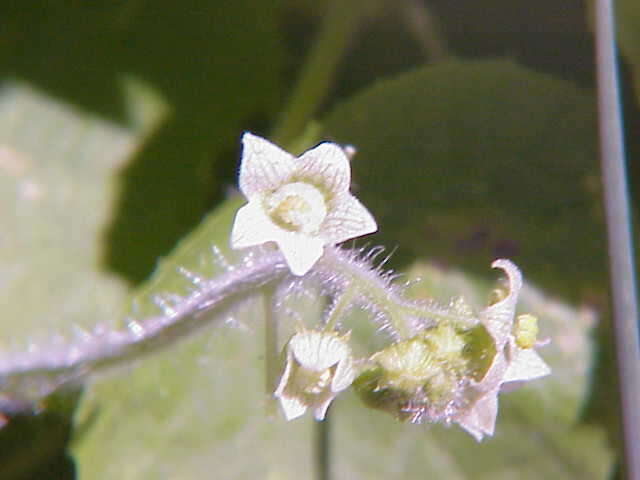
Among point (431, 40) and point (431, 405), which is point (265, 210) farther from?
point (431, 40)

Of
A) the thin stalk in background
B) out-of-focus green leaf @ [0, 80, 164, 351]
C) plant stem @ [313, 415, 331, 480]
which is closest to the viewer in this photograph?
the thin stalk in background

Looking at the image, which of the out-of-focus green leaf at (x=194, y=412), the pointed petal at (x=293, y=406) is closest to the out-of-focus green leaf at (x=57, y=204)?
the out-of-focus green leaf at (x=194, y=412)

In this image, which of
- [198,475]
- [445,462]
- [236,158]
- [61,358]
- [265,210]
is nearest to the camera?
[265,210]

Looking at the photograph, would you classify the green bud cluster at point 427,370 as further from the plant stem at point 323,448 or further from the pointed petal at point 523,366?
the plant stem at point 323,448

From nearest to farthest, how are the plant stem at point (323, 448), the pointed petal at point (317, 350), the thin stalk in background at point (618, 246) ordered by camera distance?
1. the pointed petal at point (317, 350)
2. the thin stalk in background at point (618, 246)
3. the plant stem at point (323, 448)

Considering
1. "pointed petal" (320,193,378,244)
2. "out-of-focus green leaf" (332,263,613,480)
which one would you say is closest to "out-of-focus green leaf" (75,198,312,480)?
"out-of-focus green leaf" (332,263,613,480)

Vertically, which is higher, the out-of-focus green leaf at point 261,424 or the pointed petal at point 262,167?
the pointed petal at point 262,167

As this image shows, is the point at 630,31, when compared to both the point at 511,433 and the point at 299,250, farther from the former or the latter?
the point at 299,250

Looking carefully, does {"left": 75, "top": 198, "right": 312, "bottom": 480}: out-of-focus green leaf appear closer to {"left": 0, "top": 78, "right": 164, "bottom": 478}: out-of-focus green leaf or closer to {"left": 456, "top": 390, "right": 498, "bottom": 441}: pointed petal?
{"left": 0, "top": 78, "right": 164, "bottom": 478}: out-of-focus green leaf

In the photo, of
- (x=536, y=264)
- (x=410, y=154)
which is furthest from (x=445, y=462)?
(x=410, y=154)
